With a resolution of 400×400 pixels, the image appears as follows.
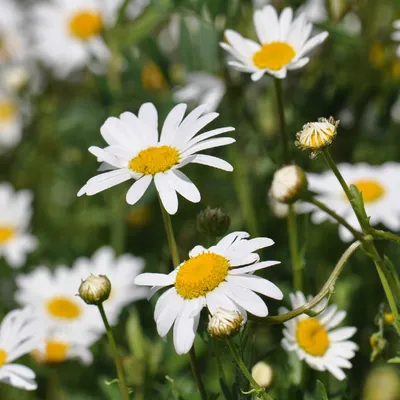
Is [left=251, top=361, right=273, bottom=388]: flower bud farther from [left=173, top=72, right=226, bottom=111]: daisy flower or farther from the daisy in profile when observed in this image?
[left=173, top=72, right=226, bottom=111]: daisy flower

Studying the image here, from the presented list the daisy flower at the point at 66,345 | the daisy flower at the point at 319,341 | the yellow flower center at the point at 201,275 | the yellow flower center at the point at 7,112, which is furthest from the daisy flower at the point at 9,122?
the yellow flower center at the point at 201,275

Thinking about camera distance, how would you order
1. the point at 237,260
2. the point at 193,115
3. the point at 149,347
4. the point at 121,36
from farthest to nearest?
the point at 121,36, the point at 149,347, the point at 193,115, the point at 237,260

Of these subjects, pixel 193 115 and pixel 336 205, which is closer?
pixel 193 115

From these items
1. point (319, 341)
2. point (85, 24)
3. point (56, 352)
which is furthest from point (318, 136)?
point (85, 24)

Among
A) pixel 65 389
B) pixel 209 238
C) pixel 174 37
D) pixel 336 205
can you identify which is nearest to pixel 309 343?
pixel 209 238

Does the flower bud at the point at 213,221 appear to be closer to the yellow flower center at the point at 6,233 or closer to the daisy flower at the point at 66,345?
the daisy flower at the point at 66,345

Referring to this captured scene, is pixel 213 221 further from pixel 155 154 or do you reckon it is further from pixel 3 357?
pixel 3 357

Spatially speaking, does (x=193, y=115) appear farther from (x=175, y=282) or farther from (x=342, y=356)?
(x=342, y=356)

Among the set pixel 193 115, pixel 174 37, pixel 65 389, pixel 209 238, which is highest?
pixel 174 37
